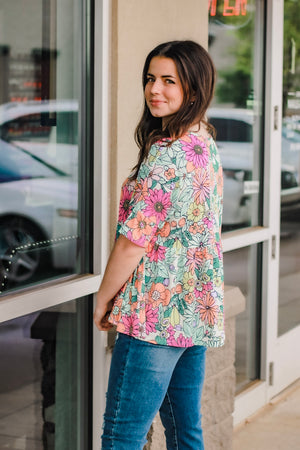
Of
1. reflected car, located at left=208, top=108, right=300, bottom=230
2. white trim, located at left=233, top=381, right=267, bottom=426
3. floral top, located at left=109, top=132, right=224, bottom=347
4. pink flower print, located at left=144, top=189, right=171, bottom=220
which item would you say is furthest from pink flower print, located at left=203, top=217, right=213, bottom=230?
white trim, located at left=233, top=381, right=267, bottom=426

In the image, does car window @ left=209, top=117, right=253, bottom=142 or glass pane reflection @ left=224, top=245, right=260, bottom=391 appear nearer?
car window @ left=209, top=117, right=253, bottom=142

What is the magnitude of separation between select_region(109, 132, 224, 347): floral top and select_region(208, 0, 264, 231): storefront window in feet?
6.69

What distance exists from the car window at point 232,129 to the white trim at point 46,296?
1575 millimetres

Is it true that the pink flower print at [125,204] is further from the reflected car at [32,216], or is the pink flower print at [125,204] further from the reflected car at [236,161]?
the reflected car at [236,161]

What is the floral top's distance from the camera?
7.82ft

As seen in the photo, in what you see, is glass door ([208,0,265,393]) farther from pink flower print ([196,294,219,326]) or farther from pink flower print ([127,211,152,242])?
pink flower print ([127,211,152,242])

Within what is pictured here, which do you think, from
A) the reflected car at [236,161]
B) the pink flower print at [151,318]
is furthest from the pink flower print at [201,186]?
the reflected car at [236,161]

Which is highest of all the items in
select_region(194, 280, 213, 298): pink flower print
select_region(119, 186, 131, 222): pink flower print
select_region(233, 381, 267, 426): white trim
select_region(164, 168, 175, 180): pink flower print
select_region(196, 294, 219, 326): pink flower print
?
select_region(164, 168, 175, 180): pink flower print

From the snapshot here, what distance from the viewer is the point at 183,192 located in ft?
7.87

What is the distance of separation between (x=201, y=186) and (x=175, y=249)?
0.21 metres

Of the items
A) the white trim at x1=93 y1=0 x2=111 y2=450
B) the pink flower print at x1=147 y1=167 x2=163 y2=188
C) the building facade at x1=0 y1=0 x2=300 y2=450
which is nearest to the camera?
the pink flower print at x1=147 y1=167 x2=163 y2=188

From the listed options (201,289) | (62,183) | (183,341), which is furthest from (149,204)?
(62,183)

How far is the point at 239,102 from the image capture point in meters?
4.73

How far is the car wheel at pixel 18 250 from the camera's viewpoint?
2850 millimetres
